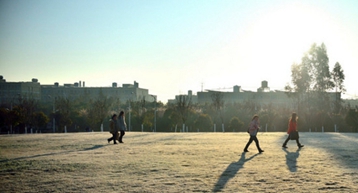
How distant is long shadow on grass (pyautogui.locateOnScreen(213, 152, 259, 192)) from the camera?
1050cm

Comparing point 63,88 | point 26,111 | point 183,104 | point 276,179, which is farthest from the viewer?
point 63,88

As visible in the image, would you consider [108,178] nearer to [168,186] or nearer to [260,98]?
[168,186]

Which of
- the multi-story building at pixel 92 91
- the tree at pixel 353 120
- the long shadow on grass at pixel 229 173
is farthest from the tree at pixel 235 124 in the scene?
the multi-story building at pixel 92 91

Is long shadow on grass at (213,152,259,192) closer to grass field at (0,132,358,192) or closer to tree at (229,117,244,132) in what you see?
grass field at (0,132,358,192)

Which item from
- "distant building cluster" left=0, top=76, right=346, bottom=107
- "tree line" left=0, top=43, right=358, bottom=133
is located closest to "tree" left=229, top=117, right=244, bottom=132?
"tree line" left=0, top=43, right=358, bottom=133

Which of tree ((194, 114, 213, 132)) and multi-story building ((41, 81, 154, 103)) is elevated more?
multi-story building ((41, 81, 154, 103))

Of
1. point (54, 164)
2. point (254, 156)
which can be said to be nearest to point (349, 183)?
point (254, 156)

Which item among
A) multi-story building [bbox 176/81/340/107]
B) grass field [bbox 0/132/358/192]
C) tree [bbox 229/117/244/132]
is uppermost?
multi-story building [bbox 176/81/340/107]

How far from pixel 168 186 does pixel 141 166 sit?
368 cm

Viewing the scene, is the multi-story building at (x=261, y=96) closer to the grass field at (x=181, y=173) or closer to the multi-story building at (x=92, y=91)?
the multi-story building at (x=92, y=91)

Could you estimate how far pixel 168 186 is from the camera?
10.5 meters

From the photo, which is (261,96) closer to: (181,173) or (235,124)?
(235,124)

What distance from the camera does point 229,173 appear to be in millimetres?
12484

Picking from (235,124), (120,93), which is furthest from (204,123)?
(120,93)
